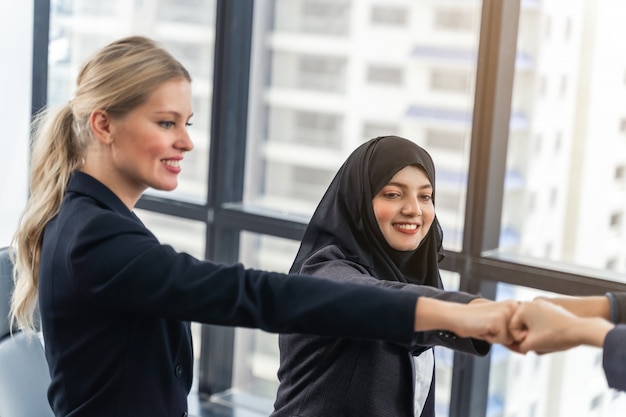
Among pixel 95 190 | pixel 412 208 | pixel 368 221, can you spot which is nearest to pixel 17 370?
→ pixel 95 190

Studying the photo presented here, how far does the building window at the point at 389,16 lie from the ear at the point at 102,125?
1787 mm

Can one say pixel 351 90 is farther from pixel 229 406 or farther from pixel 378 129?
pixel 229 406

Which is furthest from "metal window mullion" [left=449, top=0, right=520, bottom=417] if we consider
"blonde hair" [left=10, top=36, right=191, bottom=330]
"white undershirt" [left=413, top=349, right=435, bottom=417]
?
"blonde hair" [left=10, top=36, right=191, bottom=330]

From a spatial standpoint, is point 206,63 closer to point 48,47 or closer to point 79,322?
point 48,47

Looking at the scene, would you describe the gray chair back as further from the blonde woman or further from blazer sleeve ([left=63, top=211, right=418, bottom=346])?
Answer: blazer sleeve ([left=63, top=211, right=418, bottom=346])

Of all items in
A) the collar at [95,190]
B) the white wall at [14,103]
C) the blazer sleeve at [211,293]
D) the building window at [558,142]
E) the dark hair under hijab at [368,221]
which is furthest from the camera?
the white wall at [14,103]

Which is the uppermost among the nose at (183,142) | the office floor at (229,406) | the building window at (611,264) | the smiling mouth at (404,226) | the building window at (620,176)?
the nose at (183,142)

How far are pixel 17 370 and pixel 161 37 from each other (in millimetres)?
1955

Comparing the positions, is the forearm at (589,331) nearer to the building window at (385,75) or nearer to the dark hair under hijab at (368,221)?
the dark hair under hijab at (368,221)

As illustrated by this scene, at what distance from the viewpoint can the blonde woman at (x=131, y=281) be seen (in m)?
1.39

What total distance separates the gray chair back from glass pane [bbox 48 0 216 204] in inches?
59.8

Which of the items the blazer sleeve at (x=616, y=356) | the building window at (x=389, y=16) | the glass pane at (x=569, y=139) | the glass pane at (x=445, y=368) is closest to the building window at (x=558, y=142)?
the glass pane at (x=569, y=139)

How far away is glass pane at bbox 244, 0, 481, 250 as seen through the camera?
3.01 m

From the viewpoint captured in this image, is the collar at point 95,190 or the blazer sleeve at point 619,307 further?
the blazer sleeve at point 619,307
